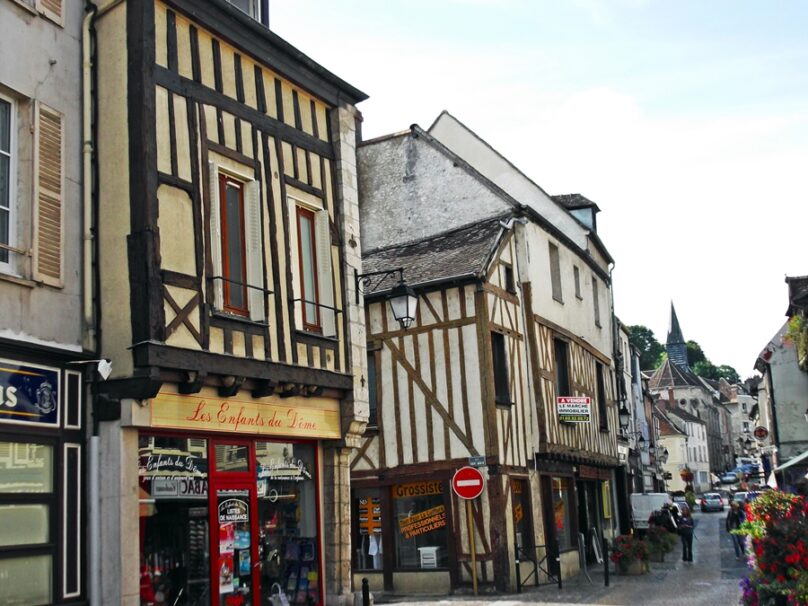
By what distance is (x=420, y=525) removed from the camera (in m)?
18.6

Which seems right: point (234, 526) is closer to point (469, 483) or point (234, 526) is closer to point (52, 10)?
point (52, 10)

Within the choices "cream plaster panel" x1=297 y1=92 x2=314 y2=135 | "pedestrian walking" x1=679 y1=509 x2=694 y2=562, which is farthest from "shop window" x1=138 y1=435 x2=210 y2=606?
"pedestrian walking" x1=679 y1=509 x2=694 y2=562

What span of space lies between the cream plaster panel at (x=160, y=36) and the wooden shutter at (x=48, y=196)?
3.88 feet

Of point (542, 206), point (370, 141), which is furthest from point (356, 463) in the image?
point (542, 206)

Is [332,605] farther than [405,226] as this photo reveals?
No

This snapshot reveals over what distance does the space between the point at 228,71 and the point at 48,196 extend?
2.69 m

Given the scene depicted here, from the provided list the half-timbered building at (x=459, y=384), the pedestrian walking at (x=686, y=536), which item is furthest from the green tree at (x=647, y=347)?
the half-timbered building at (x=459, y=384)

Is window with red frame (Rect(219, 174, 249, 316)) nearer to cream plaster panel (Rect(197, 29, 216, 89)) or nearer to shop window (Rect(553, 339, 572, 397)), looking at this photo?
cream plaster panel (Rect(197, 29, 216, 89))

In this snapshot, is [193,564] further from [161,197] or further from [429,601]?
[429,601]

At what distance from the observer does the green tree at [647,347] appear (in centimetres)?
10488

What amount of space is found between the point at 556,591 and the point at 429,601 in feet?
7.84

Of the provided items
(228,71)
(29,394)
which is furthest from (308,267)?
(29,394)

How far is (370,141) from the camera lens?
75.4 ft

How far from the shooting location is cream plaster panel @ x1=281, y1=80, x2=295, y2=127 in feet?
35.8
